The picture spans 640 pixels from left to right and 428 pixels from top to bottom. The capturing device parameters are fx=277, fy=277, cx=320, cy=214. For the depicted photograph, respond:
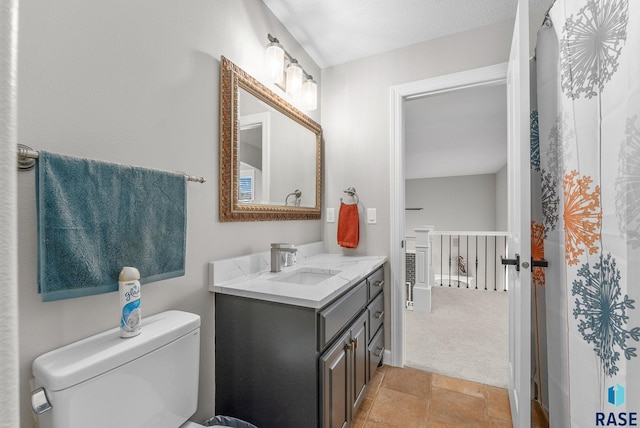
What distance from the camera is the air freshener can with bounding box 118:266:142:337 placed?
33.8 inches

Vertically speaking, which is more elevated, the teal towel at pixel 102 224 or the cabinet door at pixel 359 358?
the teal towel at pixel 102 224

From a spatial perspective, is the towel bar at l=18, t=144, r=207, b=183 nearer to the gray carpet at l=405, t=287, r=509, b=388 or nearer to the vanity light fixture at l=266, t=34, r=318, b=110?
the vanity light fixture at l=266, t=34, r=318, b=110

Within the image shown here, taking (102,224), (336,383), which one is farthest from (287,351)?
(102,224)

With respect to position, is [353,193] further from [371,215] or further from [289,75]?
[289,75]

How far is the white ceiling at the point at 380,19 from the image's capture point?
1686 mm

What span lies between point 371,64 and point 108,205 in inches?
80.4

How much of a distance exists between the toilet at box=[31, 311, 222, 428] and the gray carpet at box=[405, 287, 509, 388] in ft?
5.60

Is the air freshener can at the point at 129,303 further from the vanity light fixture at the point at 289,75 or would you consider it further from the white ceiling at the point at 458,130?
the white ceiling at the point at 458,130

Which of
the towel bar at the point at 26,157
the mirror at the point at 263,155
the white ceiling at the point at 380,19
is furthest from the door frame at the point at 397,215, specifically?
the towel bar at the point at 26,157

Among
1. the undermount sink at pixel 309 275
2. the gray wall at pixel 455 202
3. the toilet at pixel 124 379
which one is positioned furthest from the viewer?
the gray wall at pixel 455 202

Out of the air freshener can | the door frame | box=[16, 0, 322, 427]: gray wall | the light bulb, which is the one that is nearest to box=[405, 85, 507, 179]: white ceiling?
the door frame

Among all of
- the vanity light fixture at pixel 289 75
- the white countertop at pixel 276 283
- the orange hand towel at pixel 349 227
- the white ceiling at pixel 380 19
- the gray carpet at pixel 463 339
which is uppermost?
the white ceiling at pixel 380 19

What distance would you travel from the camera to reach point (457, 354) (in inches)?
87.2

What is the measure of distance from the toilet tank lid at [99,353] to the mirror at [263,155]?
0.56 m
